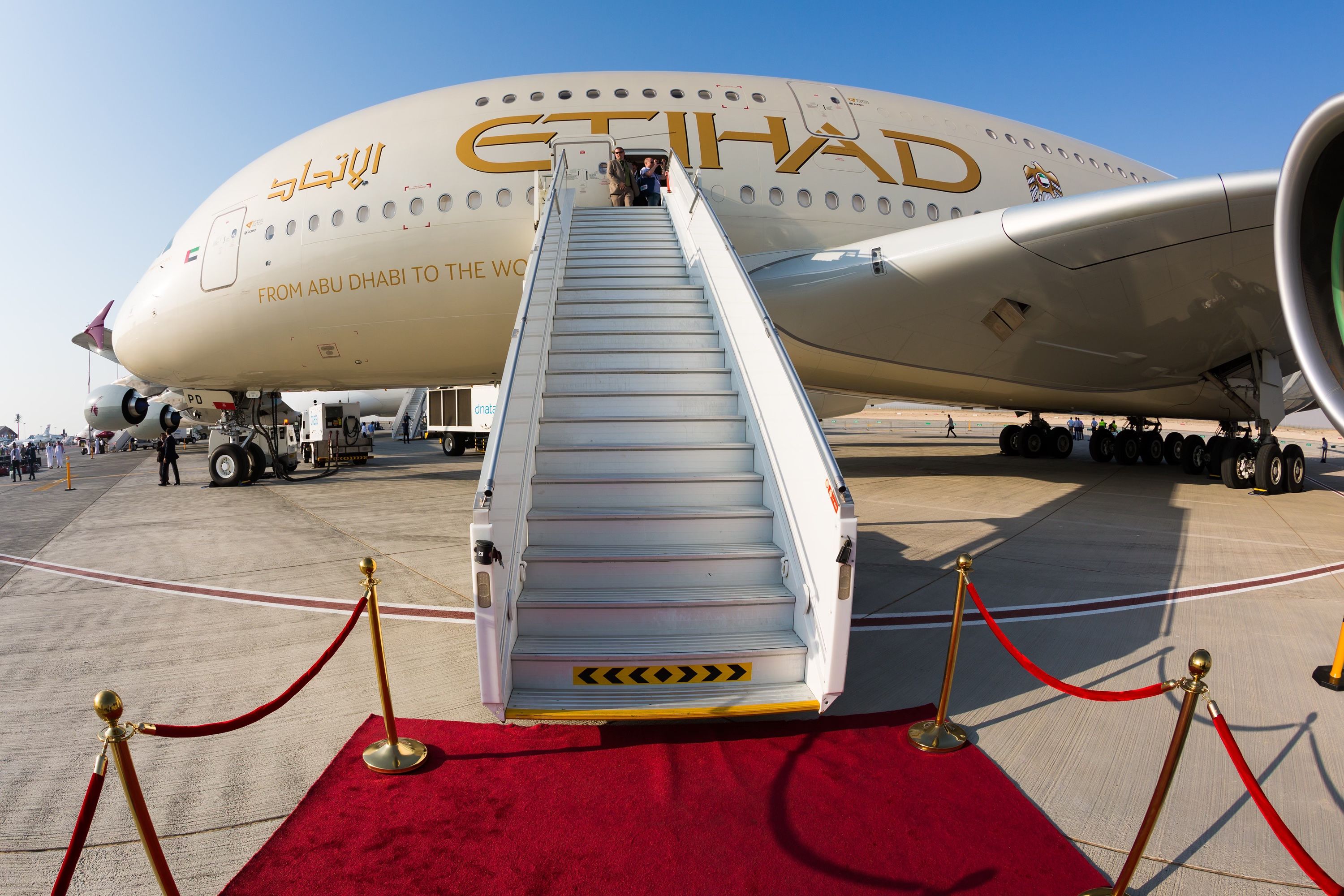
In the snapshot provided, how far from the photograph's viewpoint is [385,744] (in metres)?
2.95

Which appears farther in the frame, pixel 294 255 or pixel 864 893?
pixel 294 255

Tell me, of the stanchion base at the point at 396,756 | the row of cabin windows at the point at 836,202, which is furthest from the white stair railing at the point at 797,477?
the row of cabin windows at the point at 836,202

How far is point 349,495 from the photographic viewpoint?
12.0 m

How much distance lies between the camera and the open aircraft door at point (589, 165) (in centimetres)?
904

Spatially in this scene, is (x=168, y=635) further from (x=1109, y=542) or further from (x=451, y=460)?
(x=451, y=460)

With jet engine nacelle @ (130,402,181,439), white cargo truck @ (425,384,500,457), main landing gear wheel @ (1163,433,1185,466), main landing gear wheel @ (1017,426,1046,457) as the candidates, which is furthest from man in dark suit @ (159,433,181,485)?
main landing gear wheel @ (1163,433,1185,466)

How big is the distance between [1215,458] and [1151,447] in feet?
15.8

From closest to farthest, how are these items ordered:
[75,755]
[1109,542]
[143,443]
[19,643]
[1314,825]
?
[1314,825], [75,755], [19,643], [1109,542], [143,443]

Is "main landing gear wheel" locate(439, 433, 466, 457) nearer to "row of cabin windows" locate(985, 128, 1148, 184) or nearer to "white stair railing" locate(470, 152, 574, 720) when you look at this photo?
"row of cabin windows" locate(985, 128, 1148, 184)

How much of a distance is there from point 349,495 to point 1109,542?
1106 cm

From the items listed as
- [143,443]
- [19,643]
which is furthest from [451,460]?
[143,443]

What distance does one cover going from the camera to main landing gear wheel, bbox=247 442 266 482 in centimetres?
1333

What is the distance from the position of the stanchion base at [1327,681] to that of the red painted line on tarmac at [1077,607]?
3.77ft

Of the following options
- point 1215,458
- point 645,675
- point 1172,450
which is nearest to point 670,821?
point 645,675
